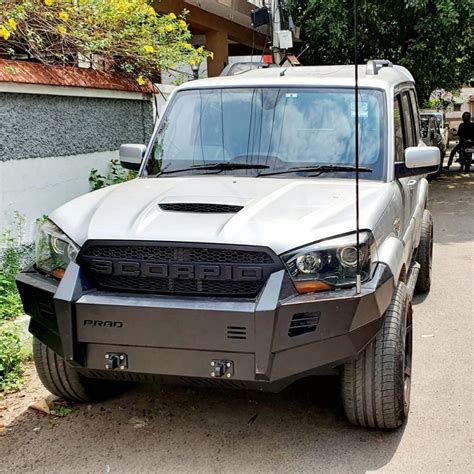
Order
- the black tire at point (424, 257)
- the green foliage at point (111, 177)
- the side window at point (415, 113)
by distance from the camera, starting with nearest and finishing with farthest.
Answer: the side window at point (415, 113) → the black tire at point (424, 257) → the green foliage at point (111, 177)

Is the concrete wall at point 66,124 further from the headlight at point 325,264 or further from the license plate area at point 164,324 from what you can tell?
the headlight at point 325,264

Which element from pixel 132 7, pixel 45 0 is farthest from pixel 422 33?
pixel 45 0

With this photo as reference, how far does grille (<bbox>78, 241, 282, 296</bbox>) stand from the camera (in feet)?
9.91

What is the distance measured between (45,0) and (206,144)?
2.78 metres

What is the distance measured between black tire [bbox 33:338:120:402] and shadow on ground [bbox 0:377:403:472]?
128 mm

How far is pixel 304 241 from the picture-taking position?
118 inches

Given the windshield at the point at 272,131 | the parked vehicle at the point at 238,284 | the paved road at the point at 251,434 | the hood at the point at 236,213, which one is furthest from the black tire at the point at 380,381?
the windshield at the point at 272,131

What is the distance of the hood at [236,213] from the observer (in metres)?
3.06

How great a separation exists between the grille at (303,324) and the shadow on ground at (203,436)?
81cm

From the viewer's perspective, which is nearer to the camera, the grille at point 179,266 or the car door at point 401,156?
the grille at point 179,266

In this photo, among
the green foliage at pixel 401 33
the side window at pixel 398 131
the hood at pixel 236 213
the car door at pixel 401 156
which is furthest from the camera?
the green foliage at pixel 401 33

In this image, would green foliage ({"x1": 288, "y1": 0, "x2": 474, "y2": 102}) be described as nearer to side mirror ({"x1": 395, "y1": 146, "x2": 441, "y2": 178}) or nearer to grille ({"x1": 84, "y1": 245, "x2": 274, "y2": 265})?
side mirror ({"x1": 395, "y1": 146, "x2": 441, "y2": 178})

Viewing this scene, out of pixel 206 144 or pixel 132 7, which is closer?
pixel 206 144

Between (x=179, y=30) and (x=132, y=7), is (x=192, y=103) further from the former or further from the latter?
(x=179, y=30)
